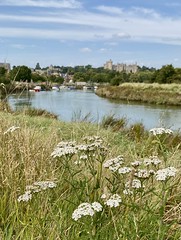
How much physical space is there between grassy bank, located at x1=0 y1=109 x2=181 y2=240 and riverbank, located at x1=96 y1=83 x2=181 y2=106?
99.4ft

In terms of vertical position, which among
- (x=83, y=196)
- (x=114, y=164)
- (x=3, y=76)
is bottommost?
(x=83, y=196)

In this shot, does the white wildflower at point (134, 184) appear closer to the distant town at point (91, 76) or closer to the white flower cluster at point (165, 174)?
the white flower cluster at point (165, 174)

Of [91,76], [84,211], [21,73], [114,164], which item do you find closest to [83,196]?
[114,164]

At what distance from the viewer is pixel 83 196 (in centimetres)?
200

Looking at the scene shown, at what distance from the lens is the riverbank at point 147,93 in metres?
33.6

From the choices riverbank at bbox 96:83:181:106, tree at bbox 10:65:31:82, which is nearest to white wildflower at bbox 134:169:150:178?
tree at bbox 10:65:31:82

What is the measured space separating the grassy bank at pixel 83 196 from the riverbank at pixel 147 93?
99.4ft

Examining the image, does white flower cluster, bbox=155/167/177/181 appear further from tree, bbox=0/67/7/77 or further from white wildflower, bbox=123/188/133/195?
tree, bbox=0/67/7/77

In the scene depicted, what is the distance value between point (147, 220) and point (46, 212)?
0.62 m

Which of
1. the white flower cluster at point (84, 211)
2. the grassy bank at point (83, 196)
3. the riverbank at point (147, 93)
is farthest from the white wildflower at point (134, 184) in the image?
the riverbank at point (147, 93)

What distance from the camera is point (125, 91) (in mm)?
38906

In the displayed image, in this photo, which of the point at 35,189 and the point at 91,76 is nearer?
the point at 35,189

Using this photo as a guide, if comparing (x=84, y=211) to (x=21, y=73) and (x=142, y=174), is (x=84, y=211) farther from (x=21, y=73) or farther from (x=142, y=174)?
(x=21, y=73)

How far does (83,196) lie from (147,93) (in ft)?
115
